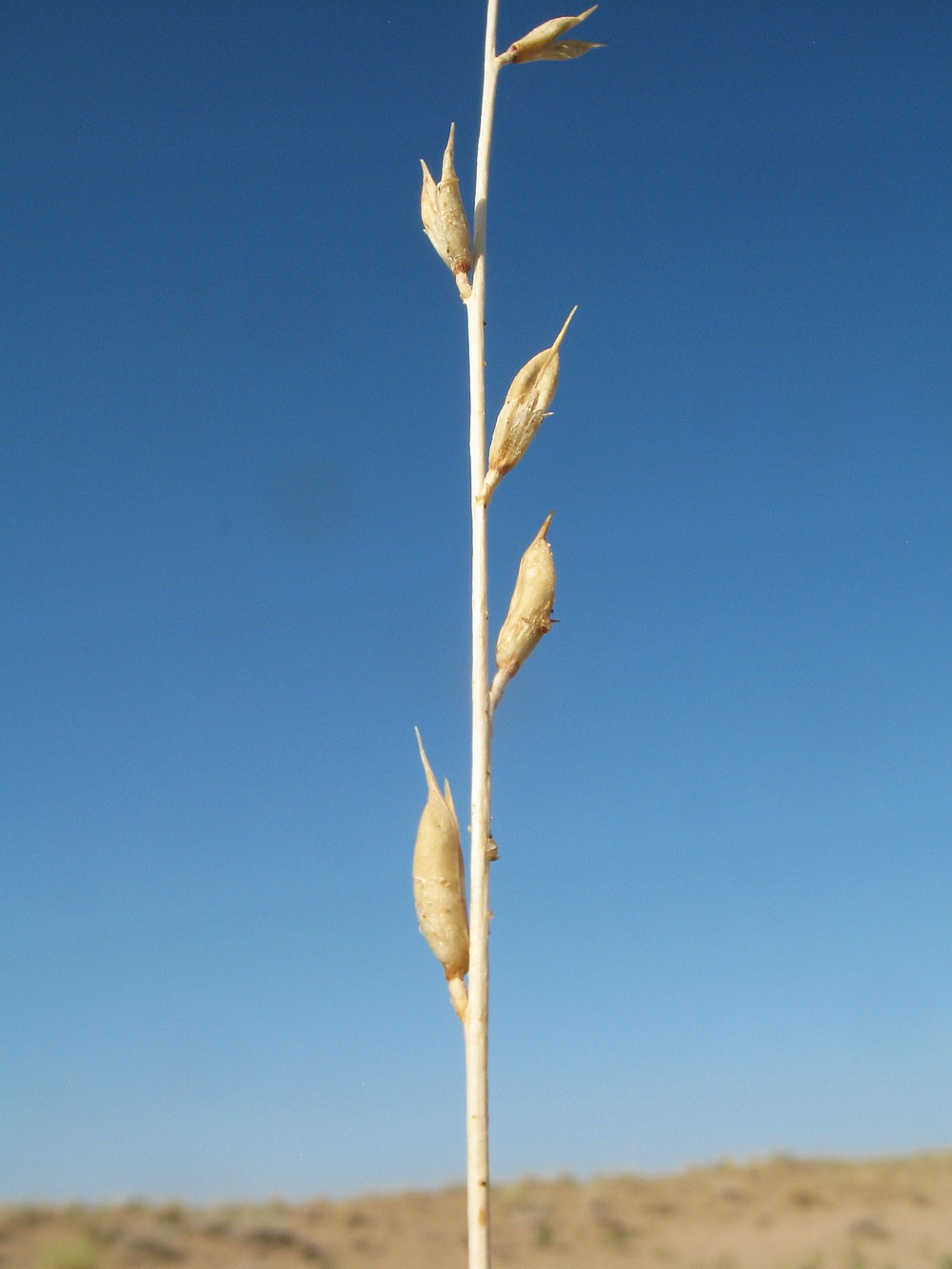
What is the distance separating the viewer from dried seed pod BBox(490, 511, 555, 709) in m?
1.58

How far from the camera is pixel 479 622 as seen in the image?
1526 mm

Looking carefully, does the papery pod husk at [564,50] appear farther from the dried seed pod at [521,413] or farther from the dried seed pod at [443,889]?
the dried seed pod at [443,889]

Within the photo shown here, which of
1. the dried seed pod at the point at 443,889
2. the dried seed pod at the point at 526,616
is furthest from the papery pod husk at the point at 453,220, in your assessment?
the dried seed pod at the point at 443,889

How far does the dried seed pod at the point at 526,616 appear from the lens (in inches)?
62.1

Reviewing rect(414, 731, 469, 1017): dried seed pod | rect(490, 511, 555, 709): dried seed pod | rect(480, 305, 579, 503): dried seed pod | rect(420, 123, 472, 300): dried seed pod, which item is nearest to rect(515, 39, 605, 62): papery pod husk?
rect(420, 123, 472, 300): dried seed pod

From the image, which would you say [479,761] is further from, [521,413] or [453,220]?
[453,220]

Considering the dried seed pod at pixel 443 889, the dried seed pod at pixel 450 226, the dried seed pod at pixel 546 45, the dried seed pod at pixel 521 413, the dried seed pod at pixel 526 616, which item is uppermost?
the dried seed pod at pixel 546 45

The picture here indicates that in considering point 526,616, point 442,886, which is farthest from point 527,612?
point 442,886

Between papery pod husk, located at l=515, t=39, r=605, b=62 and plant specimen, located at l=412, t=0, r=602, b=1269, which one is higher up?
papery pod husk, located at l=515, t=39, r=605, b=62

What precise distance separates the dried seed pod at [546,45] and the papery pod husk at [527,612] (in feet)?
3.23

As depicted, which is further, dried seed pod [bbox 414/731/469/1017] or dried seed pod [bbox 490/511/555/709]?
dried seed pod [bbox 490/511/555/709]

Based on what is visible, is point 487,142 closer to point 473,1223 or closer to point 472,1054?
point 472,1054

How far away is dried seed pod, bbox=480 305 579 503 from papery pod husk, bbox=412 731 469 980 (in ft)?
1.78

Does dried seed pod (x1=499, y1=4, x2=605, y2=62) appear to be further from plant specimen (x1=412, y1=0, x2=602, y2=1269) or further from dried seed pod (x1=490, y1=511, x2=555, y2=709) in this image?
dried seed pod (x1=490, y1=511, x2=555, y2=709)
